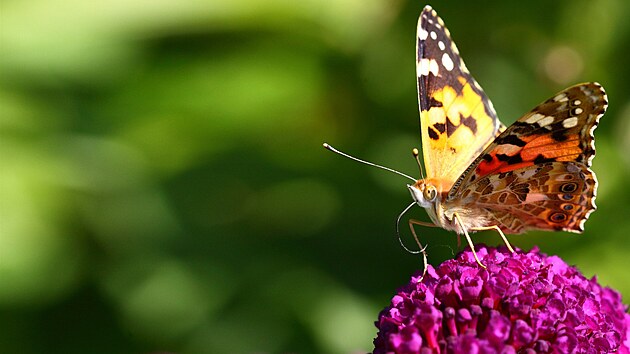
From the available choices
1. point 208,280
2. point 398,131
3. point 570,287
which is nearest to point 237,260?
point 208,280

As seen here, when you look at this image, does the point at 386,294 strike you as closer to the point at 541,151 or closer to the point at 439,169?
the point at 439,169

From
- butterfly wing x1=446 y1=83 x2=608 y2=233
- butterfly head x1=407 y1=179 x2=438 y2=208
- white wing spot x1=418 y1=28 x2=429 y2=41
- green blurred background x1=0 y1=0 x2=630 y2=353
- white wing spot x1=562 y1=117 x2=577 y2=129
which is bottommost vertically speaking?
green blurred background x1=0 y1=0 x2=630 y2=353

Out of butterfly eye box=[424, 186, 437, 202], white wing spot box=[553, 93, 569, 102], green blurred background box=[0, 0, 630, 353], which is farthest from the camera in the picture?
green blurred background box=[0, 0, 630, 353]

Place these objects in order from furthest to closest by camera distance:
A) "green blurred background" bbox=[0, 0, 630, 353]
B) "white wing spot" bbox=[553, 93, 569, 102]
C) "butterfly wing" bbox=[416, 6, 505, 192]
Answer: "green blurred background" bbox=[0, 0, 630, 353] → "butterfly wing" bbox=[416, 6, 505, 192] → "white wing spot" bbox=[553, 93, 569, 102]

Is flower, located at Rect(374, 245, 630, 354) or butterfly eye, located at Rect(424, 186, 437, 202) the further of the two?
butterfly eye, located at Rect(424, 186, 437, 202)

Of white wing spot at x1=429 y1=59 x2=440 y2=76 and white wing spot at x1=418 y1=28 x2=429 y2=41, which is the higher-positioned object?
white wing spot at x1=418 y1=28 x2=429 y2=41

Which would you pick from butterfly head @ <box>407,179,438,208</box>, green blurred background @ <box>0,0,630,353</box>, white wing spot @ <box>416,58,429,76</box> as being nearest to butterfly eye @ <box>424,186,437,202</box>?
butterfly head @ <box>407,179,438,208</box>

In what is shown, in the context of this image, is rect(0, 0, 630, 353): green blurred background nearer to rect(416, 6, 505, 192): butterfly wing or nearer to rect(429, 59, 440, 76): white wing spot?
rect(416, 6, 505, 192): butterfly wing
